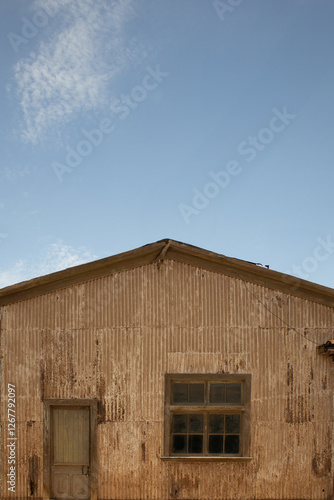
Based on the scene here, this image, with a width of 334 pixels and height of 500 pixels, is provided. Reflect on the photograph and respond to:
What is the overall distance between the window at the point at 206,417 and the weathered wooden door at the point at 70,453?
1.56 meters

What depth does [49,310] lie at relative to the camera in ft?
22.6

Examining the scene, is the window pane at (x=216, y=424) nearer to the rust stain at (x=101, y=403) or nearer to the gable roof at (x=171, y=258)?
the rust stain at (x=101, y=403)

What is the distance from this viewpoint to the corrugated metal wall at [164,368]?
22.2 feet

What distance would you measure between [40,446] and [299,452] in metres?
4.94

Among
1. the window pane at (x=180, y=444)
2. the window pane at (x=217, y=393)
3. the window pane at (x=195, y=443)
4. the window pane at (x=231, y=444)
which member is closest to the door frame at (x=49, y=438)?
the window pane at (x=180, y=444)

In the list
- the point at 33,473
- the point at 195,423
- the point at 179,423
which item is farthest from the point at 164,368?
the point at 33,473

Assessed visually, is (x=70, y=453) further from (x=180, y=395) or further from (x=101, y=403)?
(x=180, y=395)

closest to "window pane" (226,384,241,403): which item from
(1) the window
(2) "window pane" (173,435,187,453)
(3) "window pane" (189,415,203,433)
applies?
(1) the window

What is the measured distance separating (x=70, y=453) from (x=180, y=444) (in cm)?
209

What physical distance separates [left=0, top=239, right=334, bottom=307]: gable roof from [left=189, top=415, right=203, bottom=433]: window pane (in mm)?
2799

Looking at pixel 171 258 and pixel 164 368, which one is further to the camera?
pixel 171 258

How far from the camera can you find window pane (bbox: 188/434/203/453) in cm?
680

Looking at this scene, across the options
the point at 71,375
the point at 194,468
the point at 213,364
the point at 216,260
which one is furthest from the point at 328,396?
the point at 71,375

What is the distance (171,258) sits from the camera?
7.02 metres
